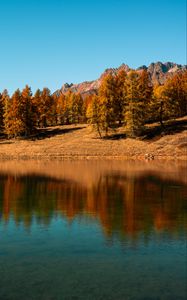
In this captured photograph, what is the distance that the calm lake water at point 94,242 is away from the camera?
12391 mm

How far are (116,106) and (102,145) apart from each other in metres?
14.3

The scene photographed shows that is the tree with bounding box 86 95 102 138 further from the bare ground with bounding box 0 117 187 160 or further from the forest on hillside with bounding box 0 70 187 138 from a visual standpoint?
the bare ground with bounding box 0 117 187 160

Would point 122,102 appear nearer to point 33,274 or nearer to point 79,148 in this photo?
point 79,148

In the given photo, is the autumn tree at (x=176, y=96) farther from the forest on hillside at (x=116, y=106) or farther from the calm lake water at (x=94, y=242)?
the calm lake water at (x=94, y=242)

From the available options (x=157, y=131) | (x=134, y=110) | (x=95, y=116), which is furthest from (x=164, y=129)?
(x=95, y=116)

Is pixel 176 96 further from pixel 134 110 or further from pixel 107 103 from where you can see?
pixel 107 103

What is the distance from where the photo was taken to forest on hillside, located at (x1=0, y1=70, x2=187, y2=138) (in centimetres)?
8238

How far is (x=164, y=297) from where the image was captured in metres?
11.5

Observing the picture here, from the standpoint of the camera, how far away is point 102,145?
7738cm

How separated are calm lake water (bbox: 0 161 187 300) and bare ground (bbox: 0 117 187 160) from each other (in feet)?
119

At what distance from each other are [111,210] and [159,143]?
167ft

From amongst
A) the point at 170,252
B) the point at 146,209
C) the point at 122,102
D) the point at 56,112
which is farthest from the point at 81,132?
the point at 170,252

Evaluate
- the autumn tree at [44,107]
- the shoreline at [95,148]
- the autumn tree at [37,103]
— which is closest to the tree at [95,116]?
the shoreline at [95,148]

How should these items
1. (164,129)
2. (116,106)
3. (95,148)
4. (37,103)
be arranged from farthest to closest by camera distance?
(37,103) < (116,106) < (164,129) < (95,148)
